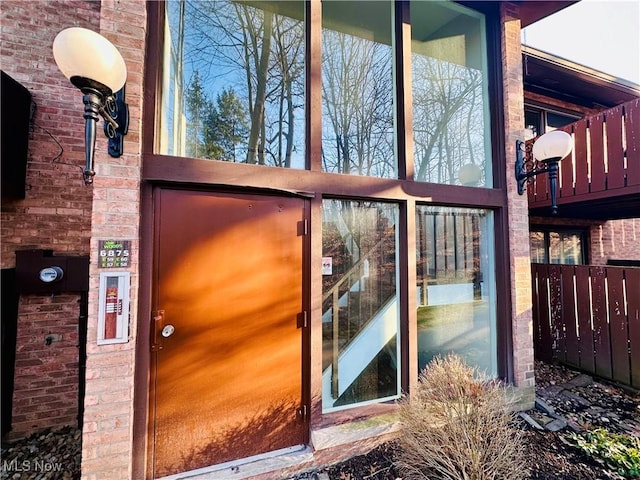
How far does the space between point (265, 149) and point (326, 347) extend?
1.87m

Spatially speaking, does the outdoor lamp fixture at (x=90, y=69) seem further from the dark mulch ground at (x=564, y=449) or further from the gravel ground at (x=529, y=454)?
the dark mulch ground at (x=564, y=449)

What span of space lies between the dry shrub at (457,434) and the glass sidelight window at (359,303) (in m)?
0.49

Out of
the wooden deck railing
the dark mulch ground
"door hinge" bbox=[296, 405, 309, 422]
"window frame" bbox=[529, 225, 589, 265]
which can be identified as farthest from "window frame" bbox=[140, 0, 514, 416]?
"window frame" bbox=[529, 225, 589, 265]

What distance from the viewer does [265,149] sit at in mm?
2555

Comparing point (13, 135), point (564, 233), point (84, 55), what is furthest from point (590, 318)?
point (13, 135)

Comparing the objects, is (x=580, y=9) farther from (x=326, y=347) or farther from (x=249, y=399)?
(x=249, y=399)

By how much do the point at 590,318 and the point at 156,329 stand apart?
552 centimetres

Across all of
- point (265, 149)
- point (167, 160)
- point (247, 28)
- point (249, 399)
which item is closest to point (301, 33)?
point (247, 28)

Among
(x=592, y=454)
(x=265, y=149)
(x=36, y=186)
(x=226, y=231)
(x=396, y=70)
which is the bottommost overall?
(x=592, y=454)

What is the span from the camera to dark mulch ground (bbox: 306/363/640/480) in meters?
2.24

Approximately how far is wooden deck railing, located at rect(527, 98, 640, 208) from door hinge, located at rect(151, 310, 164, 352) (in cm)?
548

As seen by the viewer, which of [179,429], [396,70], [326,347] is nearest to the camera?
[179,429]

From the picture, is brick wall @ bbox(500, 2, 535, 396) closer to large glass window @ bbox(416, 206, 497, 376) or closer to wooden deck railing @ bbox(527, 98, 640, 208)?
large glass window @ bbox(416, 206, 497, 376)

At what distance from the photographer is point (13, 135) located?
2.53 meters
